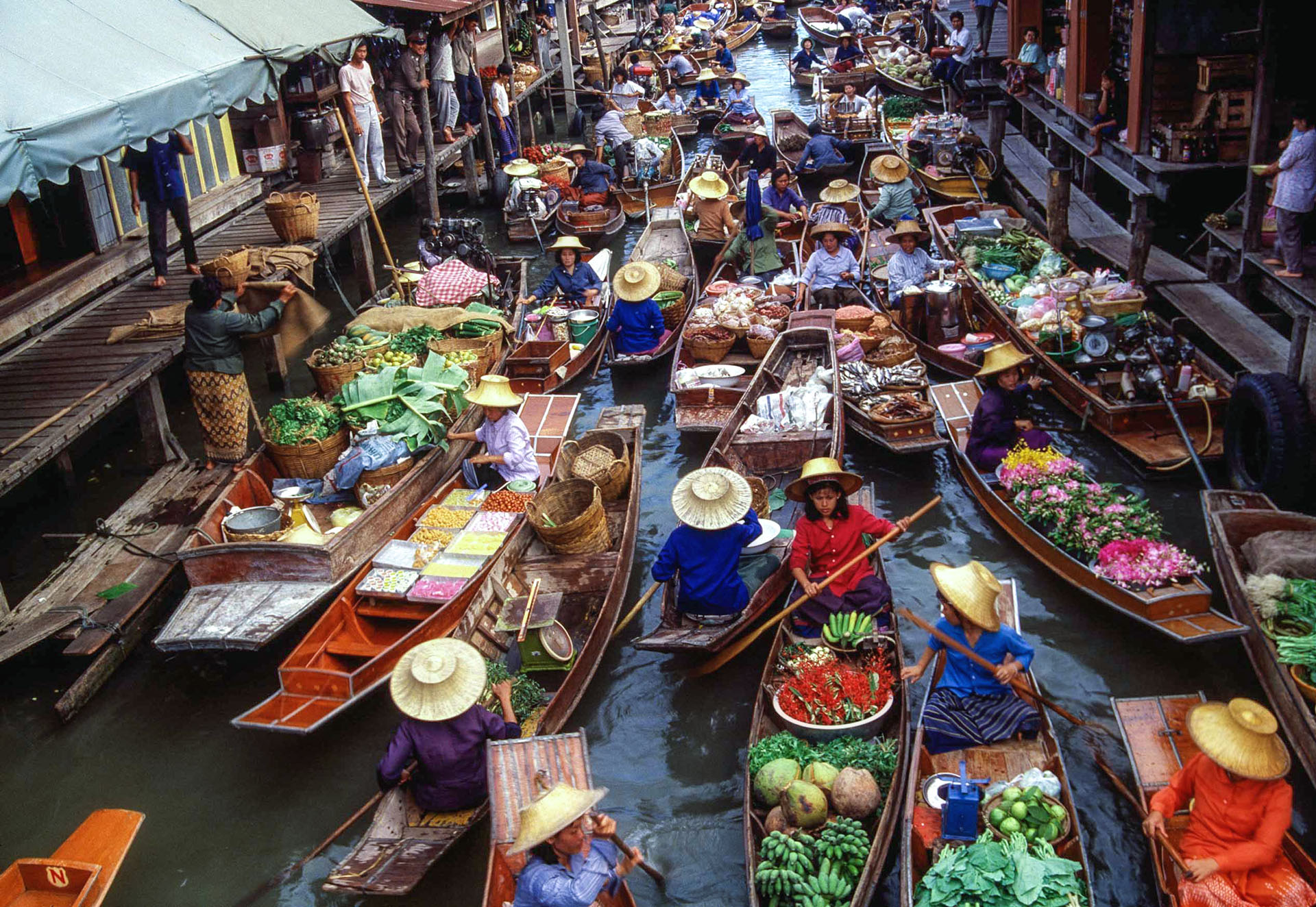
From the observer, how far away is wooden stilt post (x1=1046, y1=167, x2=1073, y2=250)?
13.7m

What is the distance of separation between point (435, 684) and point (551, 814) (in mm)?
1405

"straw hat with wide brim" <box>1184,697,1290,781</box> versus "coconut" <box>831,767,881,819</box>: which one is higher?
"straw hat with wide brim" <box>1184,697,1290,781</box>

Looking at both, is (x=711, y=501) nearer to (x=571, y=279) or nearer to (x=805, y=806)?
(x=805, y=806)

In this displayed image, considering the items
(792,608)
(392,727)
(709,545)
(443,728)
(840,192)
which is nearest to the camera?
(443,728)

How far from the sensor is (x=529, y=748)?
5.92m

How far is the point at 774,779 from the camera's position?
234 inches

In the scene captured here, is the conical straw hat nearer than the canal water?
No

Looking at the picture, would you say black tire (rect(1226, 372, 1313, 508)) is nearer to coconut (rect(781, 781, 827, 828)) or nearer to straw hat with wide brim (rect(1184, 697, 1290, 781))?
straw hat with wide brim (rect(1184, 697, 1290, 781))

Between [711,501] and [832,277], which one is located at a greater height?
[711,501]

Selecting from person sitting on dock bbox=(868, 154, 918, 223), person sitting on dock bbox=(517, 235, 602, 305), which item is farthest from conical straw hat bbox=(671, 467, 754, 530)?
person sitting on dock bbox=(868, 154, 918, 223)

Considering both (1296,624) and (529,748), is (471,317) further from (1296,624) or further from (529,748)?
(1296,624)

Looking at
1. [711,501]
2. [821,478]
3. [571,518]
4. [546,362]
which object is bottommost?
[571,518]

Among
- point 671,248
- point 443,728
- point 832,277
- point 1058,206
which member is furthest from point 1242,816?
point 671,248

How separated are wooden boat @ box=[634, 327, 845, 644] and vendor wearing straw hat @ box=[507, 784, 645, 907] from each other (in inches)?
92.6
